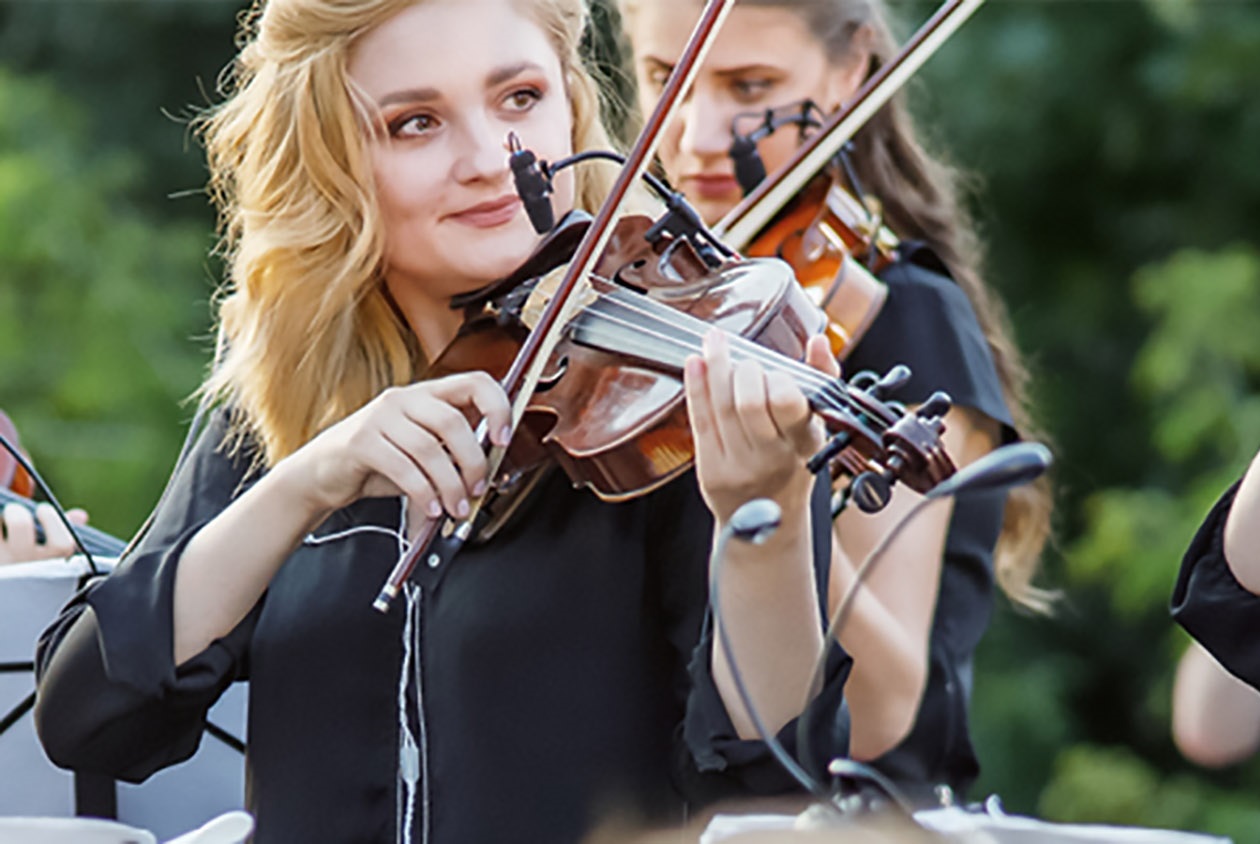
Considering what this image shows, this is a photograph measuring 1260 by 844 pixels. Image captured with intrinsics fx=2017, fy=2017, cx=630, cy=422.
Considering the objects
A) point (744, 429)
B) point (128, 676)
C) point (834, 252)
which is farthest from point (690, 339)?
point (834, 252)

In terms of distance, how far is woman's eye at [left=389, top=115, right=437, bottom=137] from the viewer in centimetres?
166

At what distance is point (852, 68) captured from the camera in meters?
2.36

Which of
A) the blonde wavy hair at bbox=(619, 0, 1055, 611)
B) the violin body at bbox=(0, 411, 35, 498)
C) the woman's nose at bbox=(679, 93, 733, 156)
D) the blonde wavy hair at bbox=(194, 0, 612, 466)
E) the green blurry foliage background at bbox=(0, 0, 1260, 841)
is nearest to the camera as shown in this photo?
the blonde wavy hair at bbox=(194, 0, 612, 466)

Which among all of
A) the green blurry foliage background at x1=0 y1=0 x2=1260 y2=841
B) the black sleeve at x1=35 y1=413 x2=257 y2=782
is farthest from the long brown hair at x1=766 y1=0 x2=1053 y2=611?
the green blurry foliage background at x1=0 y1=0 x2=1260 y2=841

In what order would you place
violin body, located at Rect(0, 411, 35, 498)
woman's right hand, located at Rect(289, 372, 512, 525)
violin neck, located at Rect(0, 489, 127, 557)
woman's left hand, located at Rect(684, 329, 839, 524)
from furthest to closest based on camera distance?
violin body, located at Rect(0, 411, 35, 498) < violin neck, located at Rect(0, 489, 127, 557) < woman's right hand, located at Rect(289, 372, 512, 525) < woman's left hand, located at Rect(684, 329, 839, 524)

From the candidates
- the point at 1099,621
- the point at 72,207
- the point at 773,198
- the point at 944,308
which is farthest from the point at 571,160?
the point at 1099,621

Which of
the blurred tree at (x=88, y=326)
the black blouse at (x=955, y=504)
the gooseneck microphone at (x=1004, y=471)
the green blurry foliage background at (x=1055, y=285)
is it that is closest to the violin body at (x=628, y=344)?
the gooseneck microphone at (x=1004, y=471)

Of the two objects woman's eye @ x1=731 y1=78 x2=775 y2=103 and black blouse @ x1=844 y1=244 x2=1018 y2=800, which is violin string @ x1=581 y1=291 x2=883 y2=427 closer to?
black blouse @ x1=844 y1=244 x2=1018 y2=800

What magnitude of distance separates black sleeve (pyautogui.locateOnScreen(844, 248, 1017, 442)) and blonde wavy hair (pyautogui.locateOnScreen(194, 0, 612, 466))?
0.50 metres

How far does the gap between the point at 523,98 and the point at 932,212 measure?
934 millimetres

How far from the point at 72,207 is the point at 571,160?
3512mm

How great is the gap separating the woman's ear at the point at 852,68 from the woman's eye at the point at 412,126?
0.80 m

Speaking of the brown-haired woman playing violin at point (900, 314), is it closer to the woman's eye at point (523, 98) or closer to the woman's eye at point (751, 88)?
the woman's eye at point (751, 88)

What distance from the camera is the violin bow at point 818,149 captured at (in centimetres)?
210
